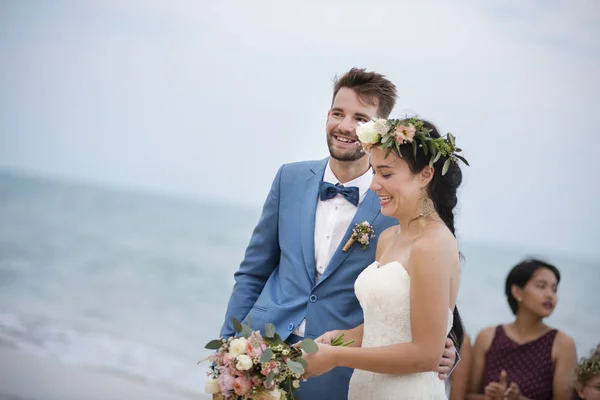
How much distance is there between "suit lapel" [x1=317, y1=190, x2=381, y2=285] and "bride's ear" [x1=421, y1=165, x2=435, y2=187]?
0.46 m

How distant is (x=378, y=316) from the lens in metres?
2.61

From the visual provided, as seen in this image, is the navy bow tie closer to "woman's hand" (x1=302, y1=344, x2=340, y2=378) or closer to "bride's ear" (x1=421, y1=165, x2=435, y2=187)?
"bride's ear" (x1=421, y1=165, x2=435, y2=187)

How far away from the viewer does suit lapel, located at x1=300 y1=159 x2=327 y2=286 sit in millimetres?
3100

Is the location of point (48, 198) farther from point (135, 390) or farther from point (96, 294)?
point (135, 390)

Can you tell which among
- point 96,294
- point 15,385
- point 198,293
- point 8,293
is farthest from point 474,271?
point 15,385

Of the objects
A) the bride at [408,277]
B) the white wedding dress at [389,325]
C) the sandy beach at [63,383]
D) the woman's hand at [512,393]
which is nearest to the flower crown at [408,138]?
the bride at [408,277]

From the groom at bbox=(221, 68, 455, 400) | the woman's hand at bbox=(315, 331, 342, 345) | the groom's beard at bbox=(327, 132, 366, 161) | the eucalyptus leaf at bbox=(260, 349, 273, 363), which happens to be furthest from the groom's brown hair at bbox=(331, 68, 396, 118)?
the eucalyptus leaf at bbox=(260, 349, 273, 363)

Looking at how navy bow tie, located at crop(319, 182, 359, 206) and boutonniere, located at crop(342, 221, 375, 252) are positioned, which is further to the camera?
navy bow tie, located at crop(319, 182, 359, 206)

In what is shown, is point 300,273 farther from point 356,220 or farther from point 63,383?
point 63,383

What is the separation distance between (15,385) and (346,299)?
14.0ft

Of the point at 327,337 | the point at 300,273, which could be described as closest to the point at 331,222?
the point at 300,273

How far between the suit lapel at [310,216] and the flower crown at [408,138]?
1.83 feet

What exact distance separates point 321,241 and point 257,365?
30.1 inches

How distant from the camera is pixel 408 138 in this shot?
2.61 m
